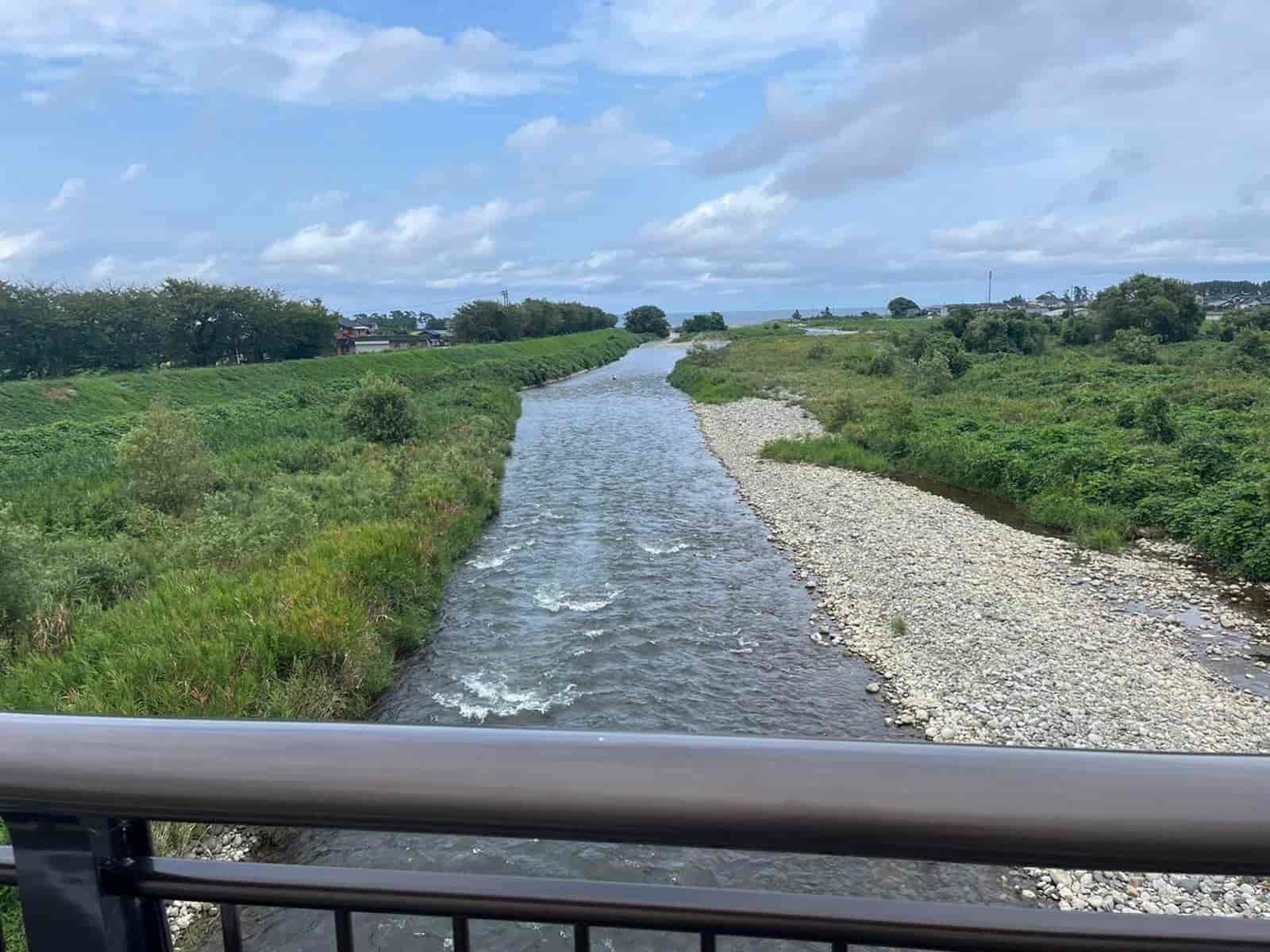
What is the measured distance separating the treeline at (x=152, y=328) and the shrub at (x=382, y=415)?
24.9 m

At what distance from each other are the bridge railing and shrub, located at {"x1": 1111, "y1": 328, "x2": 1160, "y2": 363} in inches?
1892

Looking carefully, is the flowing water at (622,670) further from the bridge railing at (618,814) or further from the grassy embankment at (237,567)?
the grassy embankment at (237,567)

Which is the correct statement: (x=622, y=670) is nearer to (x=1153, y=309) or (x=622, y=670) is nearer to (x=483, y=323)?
(x=1153, y=309)

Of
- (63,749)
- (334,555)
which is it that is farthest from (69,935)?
(334,555)

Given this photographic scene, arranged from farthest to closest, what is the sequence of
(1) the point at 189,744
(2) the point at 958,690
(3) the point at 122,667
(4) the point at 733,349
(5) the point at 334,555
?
A: 1. (4) the point at 733,349
2. (5) the point at 334,555
3. (2) the point at 958,690
4. (3) the point at 122,667
5. (1) the point at 189,744

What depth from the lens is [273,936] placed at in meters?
6.98

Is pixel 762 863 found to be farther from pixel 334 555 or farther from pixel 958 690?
pixel 334 555

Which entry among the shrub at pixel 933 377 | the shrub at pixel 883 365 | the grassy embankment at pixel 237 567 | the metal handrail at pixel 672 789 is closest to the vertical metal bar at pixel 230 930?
the metal handrail at pixel 672 789

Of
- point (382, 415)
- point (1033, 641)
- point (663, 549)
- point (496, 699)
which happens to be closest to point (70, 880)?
point (496, 699)

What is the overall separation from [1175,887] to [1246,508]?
1117 cm

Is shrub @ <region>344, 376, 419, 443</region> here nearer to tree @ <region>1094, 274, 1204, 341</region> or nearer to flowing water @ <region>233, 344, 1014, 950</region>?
flowing water @ <region>233, 344, 1014, 950</region>

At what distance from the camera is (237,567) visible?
13.6m

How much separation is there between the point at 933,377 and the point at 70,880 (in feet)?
134

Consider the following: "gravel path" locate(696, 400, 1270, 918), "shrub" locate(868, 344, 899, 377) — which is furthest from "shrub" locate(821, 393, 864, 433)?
"shrub" locate(868, 344, 899, 377)
